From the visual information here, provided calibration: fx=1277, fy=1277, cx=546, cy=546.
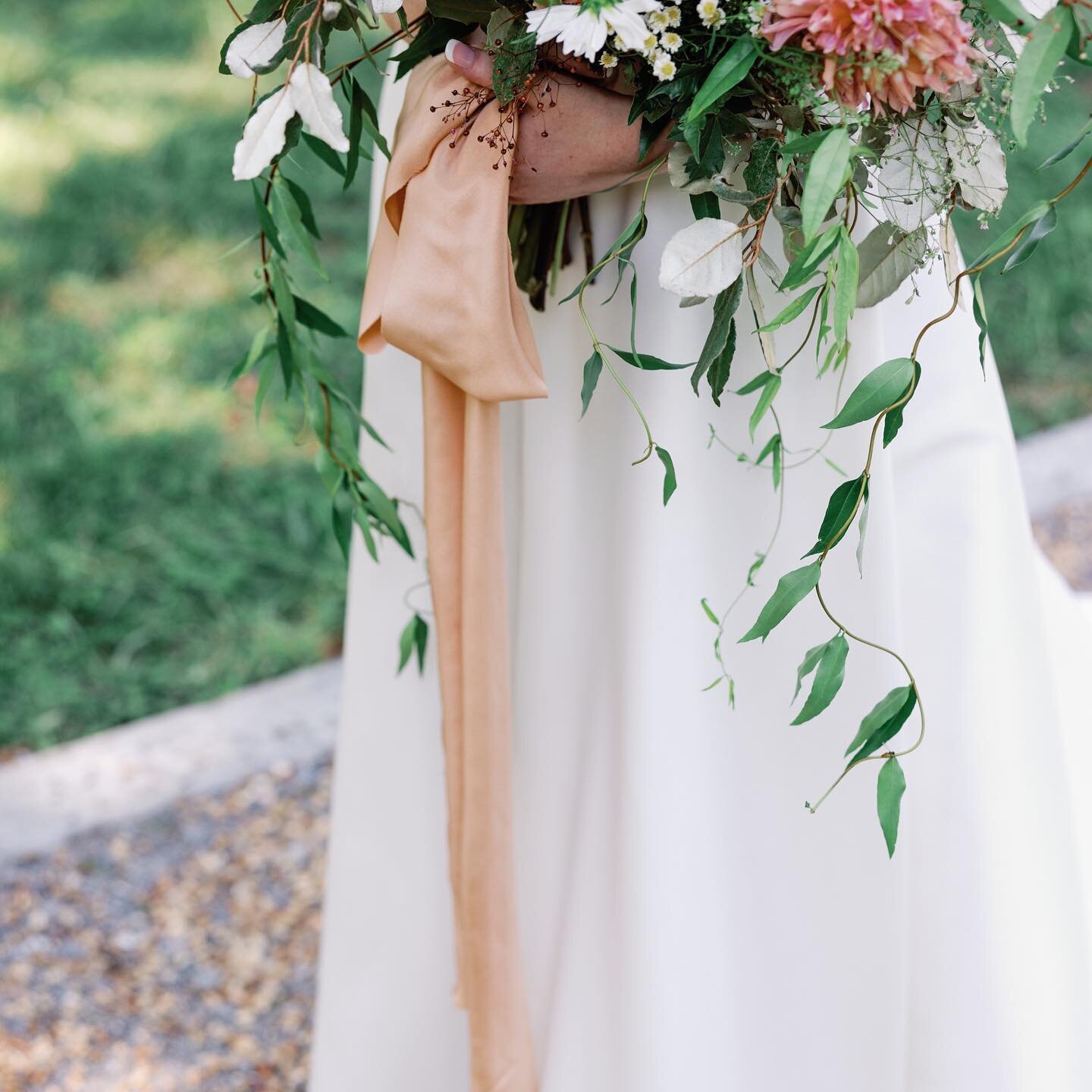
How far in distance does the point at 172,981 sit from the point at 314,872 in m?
0.29

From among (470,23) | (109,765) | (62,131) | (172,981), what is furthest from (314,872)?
(62,131)

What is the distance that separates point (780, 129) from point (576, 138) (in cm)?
16

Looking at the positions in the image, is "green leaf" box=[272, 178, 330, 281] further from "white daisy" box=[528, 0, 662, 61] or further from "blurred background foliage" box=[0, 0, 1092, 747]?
"blurred background foliage" box=[0, 0, 1092, 747]

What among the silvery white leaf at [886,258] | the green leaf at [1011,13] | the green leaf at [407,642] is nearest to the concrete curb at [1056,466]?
the green leaf at [407,642]

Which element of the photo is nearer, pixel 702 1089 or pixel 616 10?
pixel 616 10

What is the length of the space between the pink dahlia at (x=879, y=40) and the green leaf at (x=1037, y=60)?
0.07 metres

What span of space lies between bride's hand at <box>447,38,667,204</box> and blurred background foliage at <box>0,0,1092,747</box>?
4.06 feet

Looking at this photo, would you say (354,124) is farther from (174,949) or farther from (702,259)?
(174,949)

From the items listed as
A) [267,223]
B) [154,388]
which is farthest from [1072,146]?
[154,388]

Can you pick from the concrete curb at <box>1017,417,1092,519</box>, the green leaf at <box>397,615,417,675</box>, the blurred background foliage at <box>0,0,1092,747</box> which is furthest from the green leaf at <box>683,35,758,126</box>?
the concrete curb at <box>1017,417,1092,519</box>

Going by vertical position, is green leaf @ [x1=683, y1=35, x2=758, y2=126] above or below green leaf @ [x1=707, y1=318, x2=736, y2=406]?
above

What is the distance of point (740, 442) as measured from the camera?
3.87 ft

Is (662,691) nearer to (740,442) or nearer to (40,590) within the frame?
→ (740,442)

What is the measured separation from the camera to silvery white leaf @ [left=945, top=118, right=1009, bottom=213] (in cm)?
95
